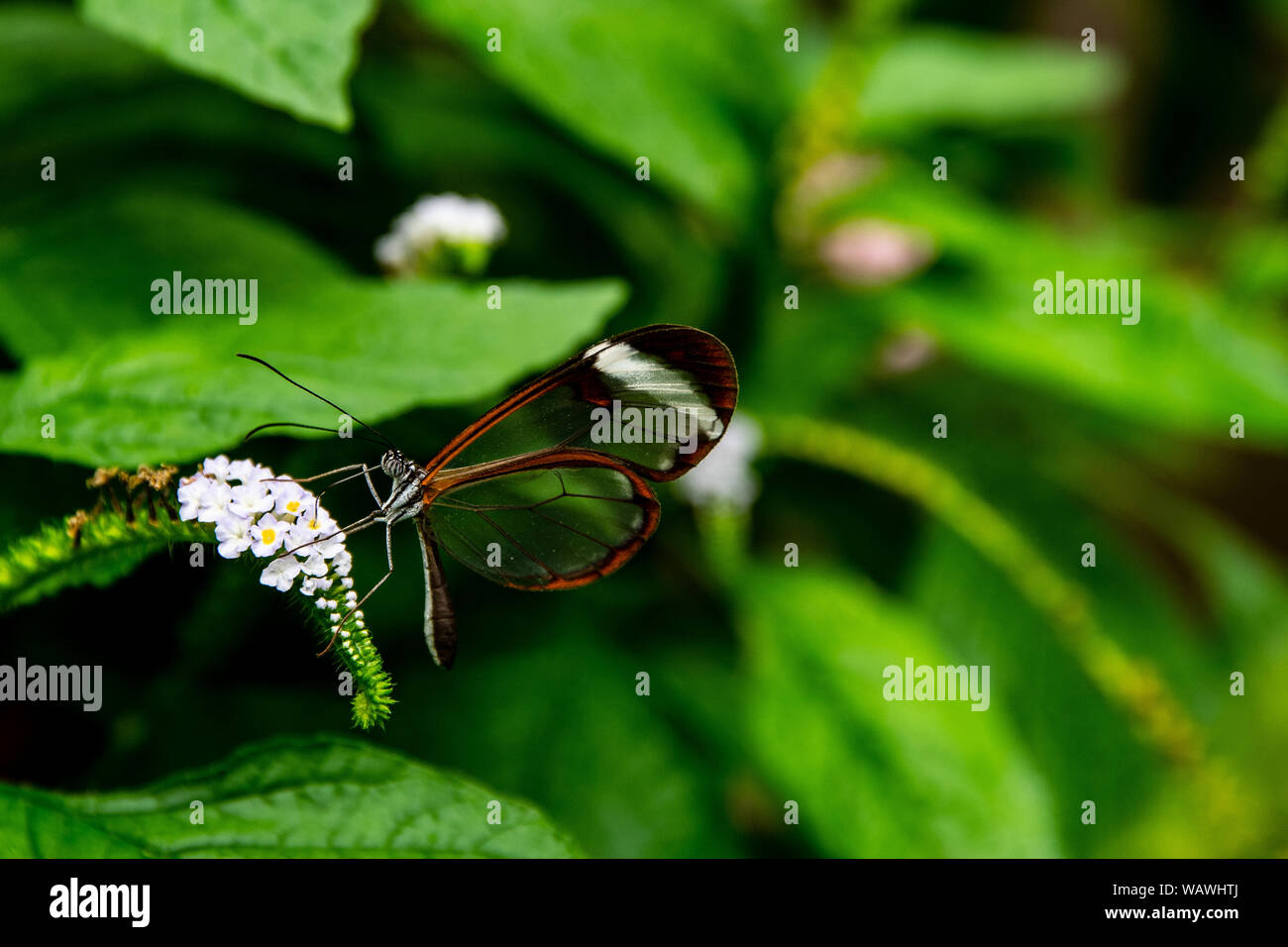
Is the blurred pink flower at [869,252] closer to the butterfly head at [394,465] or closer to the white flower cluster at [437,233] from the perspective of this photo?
the white flower cluster at [437,233]

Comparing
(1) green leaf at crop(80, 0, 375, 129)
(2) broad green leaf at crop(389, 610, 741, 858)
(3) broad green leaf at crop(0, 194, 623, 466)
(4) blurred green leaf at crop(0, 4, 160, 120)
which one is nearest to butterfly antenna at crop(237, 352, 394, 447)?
(3) broad green leaf at crop(0, 194, 623, 466)

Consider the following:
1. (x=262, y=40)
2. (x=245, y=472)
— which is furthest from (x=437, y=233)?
(x=245, y=472)

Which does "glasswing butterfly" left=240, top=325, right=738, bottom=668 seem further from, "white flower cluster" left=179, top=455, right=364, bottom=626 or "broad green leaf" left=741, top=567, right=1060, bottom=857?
"broad green leaf" left=741, top=567, right=1060, bottom=857

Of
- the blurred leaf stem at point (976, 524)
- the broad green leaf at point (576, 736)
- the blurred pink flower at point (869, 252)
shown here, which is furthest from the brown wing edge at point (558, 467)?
the blurred pink flower at point (869, 252)

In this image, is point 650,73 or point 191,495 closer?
point 191,495

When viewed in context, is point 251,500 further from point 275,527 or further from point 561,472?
point 561,472

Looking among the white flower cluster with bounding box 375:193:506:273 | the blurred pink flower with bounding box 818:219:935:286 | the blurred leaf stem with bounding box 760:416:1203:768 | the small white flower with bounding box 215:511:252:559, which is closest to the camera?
the small white flower with bounding box 215:511:252:559
